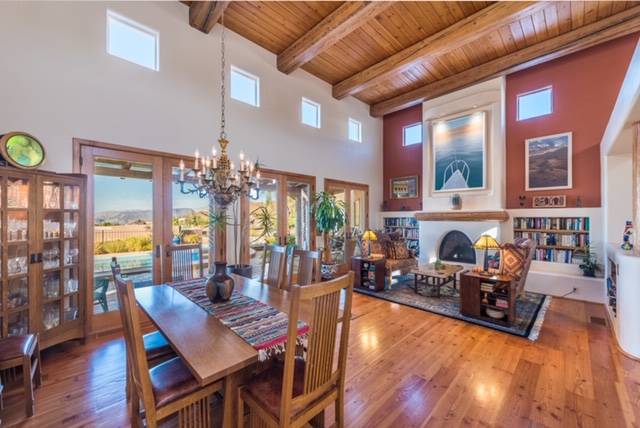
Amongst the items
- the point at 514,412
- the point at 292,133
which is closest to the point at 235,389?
the point at 514,412

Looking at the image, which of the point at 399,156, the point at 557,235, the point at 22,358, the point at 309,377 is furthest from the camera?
the point at 399,156

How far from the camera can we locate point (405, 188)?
724 centimetres

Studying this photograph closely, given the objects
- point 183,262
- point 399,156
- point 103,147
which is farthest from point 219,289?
point 399,156

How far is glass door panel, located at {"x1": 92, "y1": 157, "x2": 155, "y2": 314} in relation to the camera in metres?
3.20

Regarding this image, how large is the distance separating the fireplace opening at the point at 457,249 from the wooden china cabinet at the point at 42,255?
21.0ft

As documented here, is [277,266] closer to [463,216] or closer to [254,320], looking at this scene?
[254,320]

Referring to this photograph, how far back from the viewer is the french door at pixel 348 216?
587cm

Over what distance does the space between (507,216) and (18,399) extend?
7062 millimetres

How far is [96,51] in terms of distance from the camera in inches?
124

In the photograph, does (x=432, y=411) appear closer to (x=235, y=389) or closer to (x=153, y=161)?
(x=235, y=389)

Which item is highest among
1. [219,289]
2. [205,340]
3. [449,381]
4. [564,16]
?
[564,16]

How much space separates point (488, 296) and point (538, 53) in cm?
444

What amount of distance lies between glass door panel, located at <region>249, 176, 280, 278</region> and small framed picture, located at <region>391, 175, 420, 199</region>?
12.3 feet

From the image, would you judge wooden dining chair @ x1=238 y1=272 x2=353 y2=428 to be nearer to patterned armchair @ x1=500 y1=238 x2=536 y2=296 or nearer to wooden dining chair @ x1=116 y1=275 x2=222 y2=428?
wooden dining chair @ x1=116 y1=275 x2=222 y2=428
